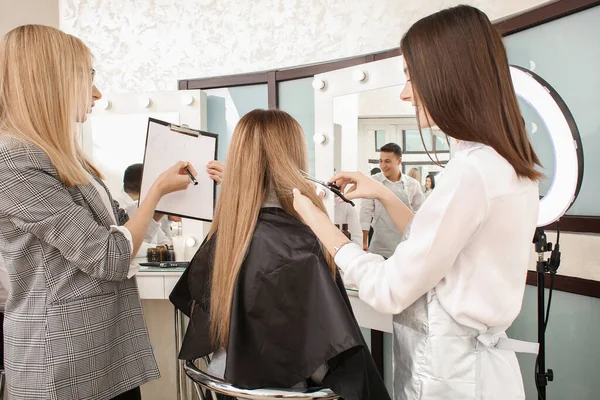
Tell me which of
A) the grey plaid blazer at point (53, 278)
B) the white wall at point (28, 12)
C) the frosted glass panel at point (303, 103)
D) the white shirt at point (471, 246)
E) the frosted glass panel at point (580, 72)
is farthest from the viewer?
the white wall at point (28, 12)

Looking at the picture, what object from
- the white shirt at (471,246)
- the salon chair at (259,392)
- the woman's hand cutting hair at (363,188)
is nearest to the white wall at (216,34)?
the woman's hand cutting hair at (363,188)

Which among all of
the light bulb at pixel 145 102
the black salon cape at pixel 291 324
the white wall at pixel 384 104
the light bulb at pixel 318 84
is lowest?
the black salon cape at pixel 291 324

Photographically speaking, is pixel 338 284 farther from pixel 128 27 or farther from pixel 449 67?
pixel 128 27

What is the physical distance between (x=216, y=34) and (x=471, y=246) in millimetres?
2131

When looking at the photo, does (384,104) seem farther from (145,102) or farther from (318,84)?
(145,102)

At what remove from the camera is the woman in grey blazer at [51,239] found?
1.04 metres

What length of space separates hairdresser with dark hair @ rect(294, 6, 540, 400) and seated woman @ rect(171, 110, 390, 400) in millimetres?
228

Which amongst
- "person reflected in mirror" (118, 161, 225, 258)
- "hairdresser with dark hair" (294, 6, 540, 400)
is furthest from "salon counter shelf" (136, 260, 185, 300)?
"hairdresser with dark hair" (294, 6, 540, 400)

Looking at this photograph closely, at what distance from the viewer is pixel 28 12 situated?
114 inches

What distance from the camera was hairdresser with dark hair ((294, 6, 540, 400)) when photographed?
33.9 inches

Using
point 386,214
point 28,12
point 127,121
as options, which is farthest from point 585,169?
point 28,12

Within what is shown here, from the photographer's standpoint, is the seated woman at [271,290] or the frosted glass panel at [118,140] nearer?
the seated woman at [271,290]

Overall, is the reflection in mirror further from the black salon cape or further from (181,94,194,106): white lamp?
the black salon cape

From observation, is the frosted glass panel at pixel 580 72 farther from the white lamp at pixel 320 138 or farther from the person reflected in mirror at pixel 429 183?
the white lamp at pixel 320 138
